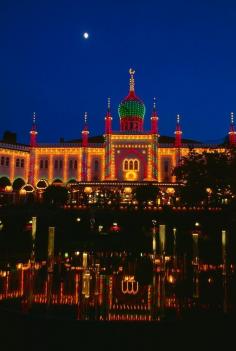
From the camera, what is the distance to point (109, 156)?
57875mm

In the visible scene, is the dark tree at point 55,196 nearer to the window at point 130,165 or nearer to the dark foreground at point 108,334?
the window at point 130,165

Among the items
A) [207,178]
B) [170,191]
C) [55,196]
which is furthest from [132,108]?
[207,178]

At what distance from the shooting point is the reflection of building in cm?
5800

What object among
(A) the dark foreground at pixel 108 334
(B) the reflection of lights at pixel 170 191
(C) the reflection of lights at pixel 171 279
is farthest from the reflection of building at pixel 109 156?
(A) the dark foreground at pixel 108 334

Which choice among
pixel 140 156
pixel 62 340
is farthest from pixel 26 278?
pixel 140 156

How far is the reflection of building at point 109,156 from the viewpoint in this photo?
2283 inches

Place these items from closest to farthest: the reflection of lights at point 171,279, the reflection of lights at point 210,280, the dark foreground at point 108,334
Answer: the dark foreground at point 108,334
the reflection of lights at point 210,280
the reflection of lights at point 171,279

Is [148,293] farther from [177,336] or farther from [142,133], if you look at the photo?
[142,133]

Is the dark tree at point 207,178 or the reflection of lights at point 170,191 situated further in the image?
the reflection of lights at point 170,191

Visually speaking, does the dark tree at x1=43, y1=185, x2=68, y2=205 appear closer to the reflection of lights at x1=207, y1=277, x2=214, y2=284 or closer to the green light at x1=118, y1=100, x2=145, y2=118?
the green light at x1=118, y1=100, x2=145, y2=118

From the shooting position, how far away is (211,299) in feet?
41.3

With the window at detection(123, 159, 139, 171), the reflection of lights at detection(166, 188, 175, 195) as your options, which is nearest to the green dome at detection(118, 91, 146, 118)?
the window at detection(123, 159, 139, 171)

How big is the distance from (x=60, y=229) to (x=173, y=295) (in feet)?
68.1

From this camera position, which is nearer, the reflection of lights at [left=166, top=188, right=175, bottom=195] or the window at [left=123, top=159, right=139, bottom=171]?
the reflection of lights at [left=166, top=188, right=175, bottom=195]
